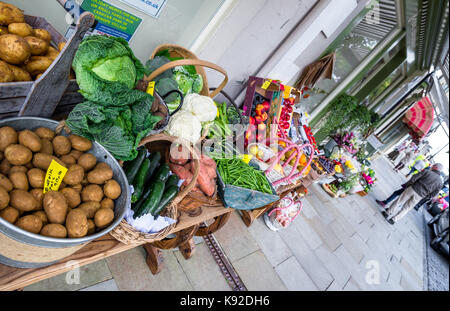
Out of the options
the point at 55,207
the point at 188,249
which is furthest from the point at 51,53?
the point at 188,249

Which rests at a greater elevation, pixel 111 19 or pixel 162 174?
pixel 111 19

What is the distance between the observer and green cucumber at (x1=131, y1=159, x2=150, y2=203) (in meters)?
1.67

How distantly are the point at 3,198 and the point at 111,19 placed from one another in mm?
1768

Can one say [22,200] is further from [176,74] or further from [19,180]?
[176,74]

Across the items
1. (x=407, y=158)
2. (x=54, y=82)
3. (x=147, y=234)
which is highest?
(x=407, y=158)

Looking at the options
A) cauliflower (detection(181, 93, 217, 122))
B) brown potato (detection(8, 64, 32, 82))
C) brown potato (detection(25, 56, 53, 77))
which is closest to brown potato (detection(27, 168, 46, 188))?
brown potato (detection(8, 64, 32, 82))

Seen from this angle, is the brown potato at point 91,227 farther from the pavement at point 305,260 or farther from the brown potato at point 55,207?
the pavement at point 305,260

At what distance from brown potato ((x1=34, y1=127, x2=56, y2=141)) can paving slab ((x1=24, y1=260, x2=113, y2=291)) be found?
4.41 feet

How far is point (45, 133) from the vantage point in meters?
1.32

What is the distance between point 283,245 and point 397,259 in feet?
13.5

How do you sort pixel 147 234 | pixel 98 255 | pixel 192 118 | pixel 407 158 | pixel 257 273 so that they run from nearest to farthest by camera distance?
pixel 98 255 → pixel 147 234 → pixel 192 118 → pixel 257 273 → pixel 407 158
